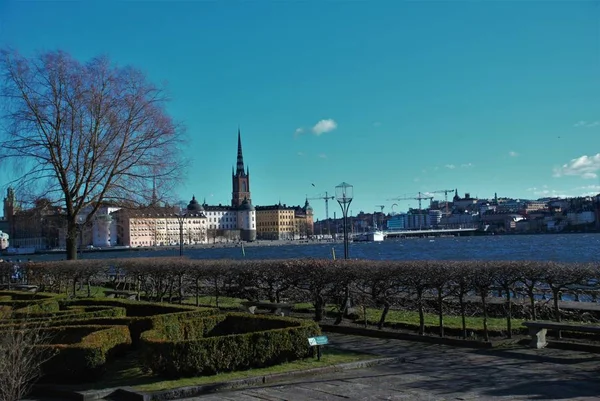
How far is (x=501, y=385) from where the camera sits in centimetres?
1025

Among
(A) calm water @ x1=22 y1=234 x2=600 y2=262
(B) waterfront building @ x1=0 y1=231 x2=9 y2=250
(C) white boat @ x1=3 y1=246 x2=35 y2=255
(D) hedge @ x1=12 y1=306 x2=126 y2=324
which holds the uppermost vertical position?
(B) waterfront building @ x1=0 y1=231 x2=9 y2=250

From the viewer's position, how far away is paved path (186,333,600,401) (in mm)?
9719

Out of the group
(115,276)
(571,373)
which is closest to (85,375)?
(571,373)

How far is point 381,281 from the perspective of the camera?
55.9 feet

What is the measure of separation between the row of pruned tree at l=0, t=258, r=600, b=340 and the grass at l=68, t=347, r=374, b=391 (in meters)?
3.47

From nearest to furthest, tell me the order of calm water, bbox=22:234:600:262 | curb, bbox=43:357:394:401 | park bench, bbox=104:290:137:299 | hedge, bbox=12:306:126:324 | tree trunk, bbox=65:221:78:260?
curb, bbox=43:357:394:401 → hedge, bbox=12:306:126:324 → park bench, bbox=104:290:137:299 → tree trunk, bbox=65:221:78:260 → calm water, bbox=22:234:600:262

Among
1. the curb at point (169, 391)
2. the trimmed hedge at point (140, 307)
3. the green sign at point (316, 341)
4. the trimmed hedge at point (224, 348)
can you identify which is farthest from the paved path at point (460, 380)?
the trimmed hedge at point (140, 307)

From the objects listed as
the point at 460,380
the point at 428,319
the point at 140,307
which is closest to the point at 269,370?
the point at 460,380

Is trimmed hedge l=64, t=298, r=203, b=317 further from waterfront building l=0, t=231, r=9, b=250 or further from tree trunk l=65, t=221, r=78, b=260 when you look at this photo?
waterfront building l=0, t=231, r=9, b=250

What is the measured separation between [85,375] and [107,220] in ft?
79.8

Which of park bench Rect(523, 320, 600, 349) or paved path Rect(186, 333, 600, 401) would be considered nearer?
paved path Rect(186, 333, 600, 401)

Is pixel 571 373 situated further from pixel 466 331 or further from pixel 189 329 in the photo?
pixel 189 329

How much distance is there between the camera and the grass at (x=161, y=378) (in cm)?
1084

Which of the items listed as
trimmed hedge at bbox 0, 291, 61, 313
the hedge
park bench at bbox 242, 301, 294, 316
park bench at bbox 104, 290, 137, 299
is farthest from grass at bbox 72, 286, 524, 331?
trimmed hedge at bbox 0, 291, 61, 313
